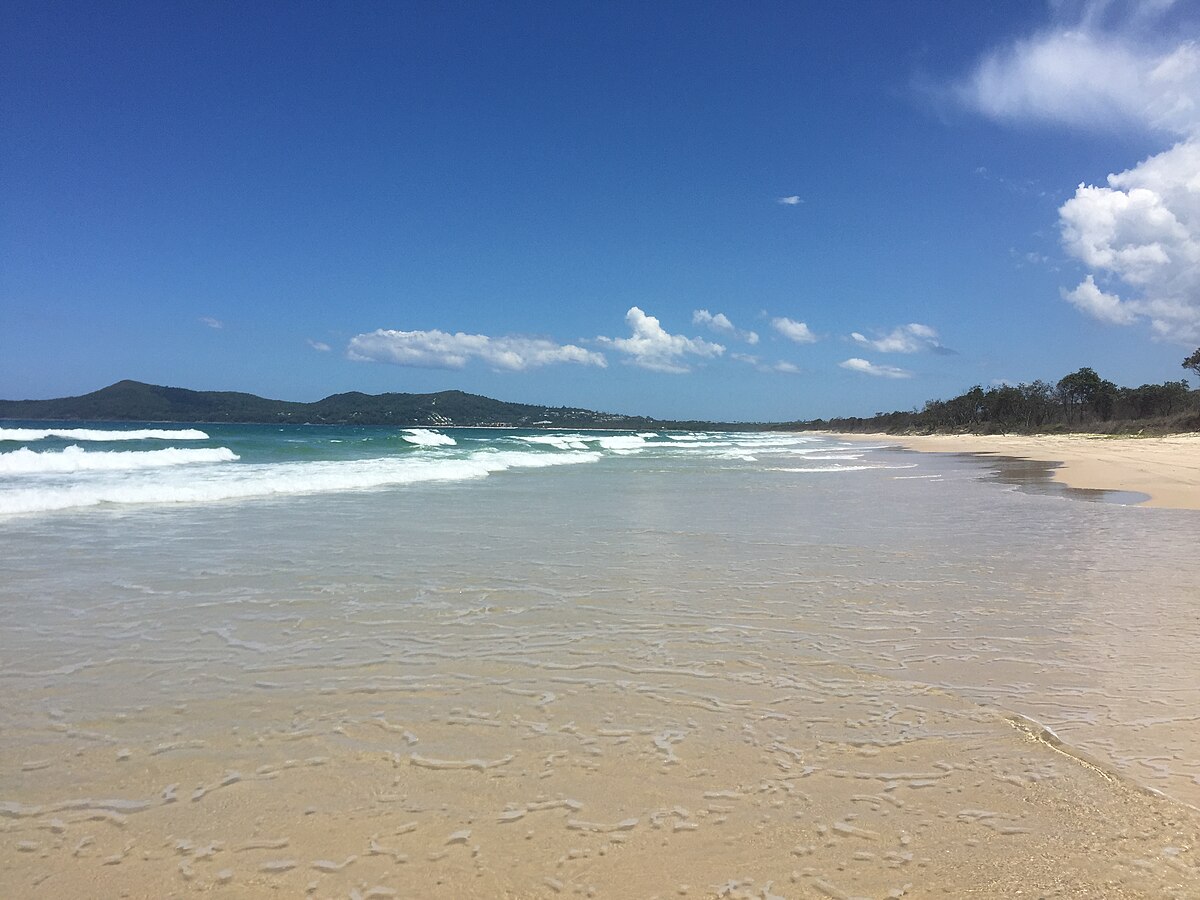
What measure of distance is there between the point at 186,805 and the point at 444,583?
4.15 metres

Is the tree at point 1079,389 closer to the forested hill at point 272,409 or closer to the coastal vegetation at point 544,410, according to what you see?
the coastal vegetation at point 544,410

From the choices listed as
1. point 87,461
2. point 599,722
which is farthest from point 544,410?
point 599,722

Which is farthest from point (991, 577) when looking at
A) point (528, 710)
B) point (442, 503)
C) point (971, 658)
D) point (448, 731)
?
point (442, 503)

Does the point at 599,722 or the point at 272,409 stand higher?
the point at 272,409

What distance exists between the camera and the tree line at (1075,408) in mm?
60875

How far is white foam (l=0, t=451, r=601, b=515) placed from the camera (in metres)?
13.6

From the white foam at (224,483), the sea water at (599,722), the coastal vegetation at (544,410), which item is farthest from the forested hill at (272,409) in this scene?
the sea water at (599,722)

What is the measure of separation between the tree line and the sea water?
59.0 m

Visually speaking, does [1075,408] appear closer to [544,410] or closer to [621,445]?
[621,445]

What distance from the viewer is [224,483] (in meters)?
17.2

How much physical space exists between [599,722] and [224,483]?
16282 millimetres

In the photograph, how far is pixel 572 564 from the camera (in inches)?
318

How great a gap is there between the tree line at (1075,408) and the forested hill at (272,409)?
82.5 metres

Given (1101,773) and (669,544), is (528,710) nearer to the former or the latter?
(1101,773)
